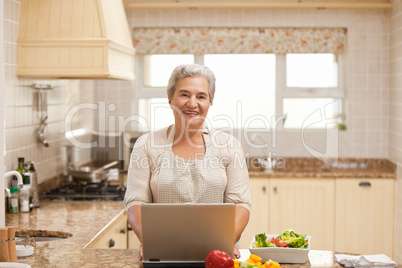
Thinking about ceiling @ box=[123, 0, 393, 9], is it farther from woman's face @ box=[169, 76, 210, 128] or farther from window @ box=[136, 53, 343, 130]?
woman's face @ box=[169, 76, 210, 128]

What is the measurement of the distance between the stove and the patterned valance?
153cm

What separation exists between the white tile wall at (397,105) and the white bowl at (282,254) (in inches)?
107

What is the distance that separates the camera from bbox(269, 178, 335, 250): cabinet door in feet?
15.3

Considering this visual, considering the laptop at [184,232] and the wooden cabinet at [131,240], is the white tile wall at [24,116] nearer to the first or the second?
the wooden cabinet at [131,240]

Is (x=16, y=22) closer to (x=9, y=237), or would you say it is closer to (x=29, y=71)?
(x=29, y=71)

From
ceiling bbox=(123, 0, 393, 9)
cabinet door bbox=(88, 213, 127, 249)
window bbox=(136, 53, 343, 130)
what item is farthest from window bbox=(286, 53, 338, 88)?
cabinet door bbox=(88, 213, 127, 249)

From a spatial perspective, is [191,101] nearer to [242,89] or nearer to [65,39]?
[65,39]

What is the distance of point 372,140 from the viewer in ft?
16.8

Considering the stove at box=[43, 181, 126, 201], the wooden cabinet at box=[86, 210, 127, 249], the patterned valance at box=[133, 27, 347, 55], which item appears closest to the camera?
the wooden cabinet at box=[86, 210, 127, 249]

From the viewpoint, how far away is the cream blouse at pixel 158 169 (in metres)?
2.40

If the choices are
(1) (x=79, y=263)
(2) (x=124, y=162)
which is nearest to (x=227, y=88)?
(2) (x=124, y=162)

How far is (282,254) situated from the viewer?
7.02 feet

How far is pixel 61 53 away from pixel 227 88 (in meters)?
2.08

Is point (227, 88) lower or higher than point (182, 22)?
lower
